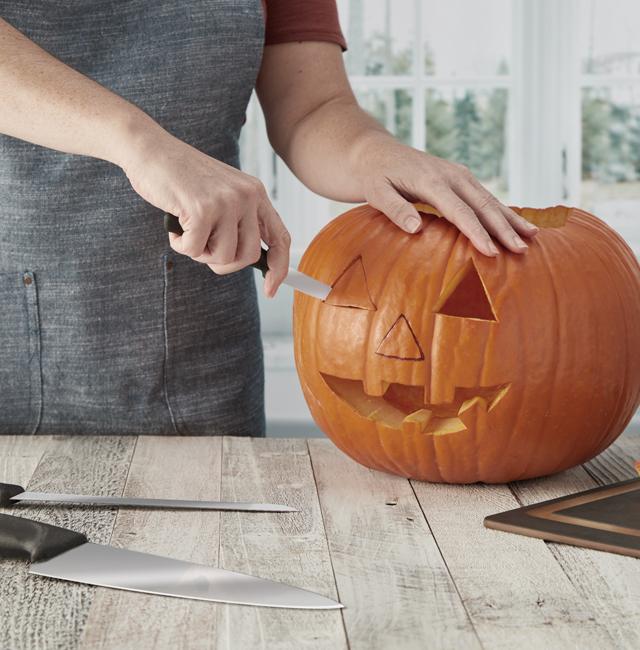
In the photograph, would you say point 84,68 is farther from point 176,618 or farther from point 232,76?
point 176,618

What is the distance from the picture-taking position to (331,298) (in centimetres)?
105

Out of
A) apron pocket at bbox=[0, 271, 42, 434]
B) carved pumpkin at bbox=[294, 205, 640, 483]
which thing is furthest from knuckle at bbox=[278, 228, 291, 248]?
apron pocket at bbox=[0, 271, 42, 434]

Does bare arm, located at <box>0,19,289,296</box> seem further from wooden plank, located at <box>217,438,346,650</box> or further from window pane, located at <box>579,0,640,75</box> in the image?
window pane, located at <box>579,0,640,75</box>

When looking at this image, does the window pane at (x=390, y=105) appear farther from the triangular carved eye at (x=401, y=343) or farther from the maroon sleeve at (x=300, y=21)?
the triangular carved eye at (x=401, y=343)

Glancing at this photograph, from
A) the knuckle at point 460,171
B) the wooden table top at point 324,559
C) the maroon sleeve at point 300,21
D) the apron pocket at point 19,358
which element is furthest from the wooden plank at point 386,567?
the maroon sleeve at point 300,21

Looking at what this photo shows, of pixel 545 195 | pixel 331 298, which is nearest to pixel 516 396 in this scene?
pixel 331 298

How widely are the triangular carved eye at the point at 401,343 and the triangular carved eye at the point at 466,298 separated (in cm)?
4

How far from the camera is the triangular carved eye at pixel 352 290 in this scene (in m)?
1.03

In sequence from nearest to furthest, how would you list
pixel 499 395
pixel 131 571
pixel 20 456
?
pixel 131 571 < pixel 499 395 < pixel 20 456

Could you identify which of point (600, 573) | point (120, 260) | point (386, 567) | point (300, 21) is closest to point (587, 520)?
point (600, 573)

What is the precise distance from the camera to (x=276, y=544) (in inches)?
34.0

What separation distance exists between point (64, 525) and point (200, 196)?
0.32 meters

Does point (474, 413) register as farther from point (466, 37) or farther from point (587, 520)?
point (466, 37)

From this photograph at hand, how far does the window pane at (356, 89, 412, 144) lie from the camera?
2.78 metres
